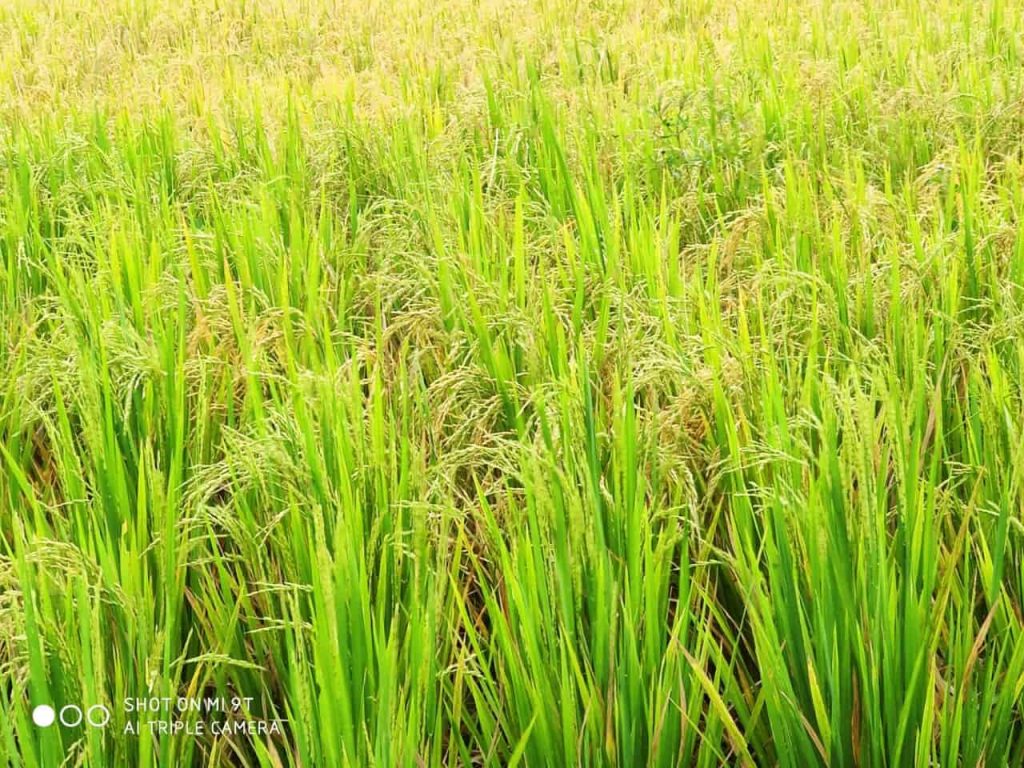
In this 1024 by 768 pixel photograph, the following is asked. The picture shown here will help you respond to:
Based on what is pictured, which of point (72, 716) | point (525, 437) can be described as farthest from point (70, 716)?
point (525, 437)

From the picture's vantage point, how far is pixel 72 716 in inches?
43.6

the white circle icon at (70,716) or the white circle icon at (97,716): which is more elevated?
the white circle icon at (97,716)

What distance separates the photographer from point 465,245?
226 centimetres

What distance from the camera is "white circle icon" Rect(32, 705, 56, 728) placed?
3.46ft

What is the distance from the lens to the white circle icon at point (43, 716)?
105 centimetres

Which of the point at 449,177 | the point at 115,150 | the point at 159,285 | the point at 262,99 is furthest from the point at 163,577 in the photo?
the point at 262,99

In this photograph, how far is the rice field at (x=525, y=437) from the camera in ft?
3.56

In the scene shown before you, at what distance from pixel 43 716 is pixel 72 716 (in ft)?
0.16

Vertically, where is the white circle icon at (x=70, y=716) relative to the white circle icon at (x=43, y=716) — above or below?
below

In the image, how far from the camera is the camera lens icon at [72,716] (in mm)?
1052

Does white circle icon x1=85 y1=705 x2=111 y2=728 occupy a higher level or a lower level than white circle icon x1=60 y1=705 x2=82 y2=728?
higher

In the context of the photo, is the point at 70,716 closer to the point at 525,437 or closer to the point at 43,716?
the point at 43,716

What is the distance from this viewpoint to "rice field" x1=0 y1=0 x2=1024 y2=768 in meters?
1.09

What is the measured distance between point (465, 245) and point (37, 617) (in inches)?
51.5
